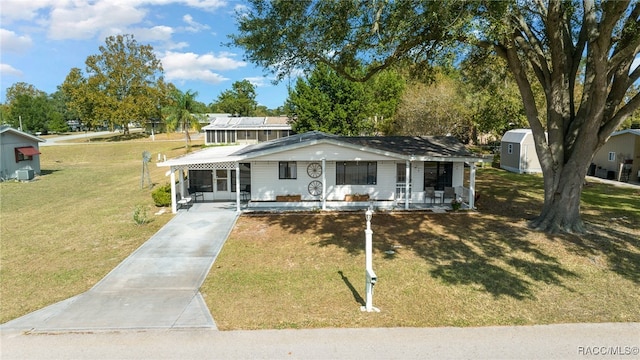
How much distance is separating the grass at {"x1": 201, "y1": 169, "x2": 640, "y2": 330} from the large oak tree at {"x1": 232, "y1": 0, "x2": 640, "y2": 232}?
2248 mm

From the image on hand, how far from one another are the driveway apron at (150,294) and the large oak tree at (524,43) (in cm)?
696

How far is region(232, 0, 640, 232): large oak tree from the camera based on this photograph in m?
10.9

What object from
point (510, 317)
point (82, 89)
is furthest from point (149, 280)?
point (82, 89)

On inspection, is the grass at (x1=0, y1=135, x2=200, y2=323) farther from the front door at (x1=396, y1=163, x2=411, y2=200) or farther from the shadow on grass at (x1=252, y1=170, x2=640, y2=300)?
the front door at (x1=396, y1=163, x2=411, y2=200)

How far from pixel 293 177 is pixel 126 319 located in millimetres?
12045

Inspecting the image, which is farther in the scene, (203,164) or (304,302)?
(203,164)

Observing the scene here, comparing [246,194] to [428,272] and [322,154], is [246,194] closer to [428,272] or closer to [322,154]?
[322,154]

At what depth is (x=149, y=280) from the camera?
35.3ft

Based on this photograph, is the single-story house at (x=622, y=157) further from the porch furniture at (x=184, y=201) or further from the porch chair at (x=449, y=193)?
the porch furniture at (x=184, y=201)

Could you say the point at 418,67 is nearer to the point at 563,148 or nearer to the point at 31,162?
the point at 563,148

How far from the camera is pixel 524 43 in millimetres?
13758

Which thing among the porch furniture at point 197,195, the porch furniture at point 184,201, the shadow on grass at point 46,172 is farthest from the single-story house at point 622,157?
the shadow on grass at point 46,172

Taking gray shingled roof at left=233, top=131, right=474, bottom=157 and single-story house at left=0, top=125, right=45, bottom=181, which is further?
single-story house at left=0, top=125, right=45, bottom=181

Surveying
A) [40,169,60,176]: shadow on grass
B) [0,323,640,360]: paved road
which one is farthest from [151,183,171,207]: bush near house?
[40,169,60,176]: shadow on grass
